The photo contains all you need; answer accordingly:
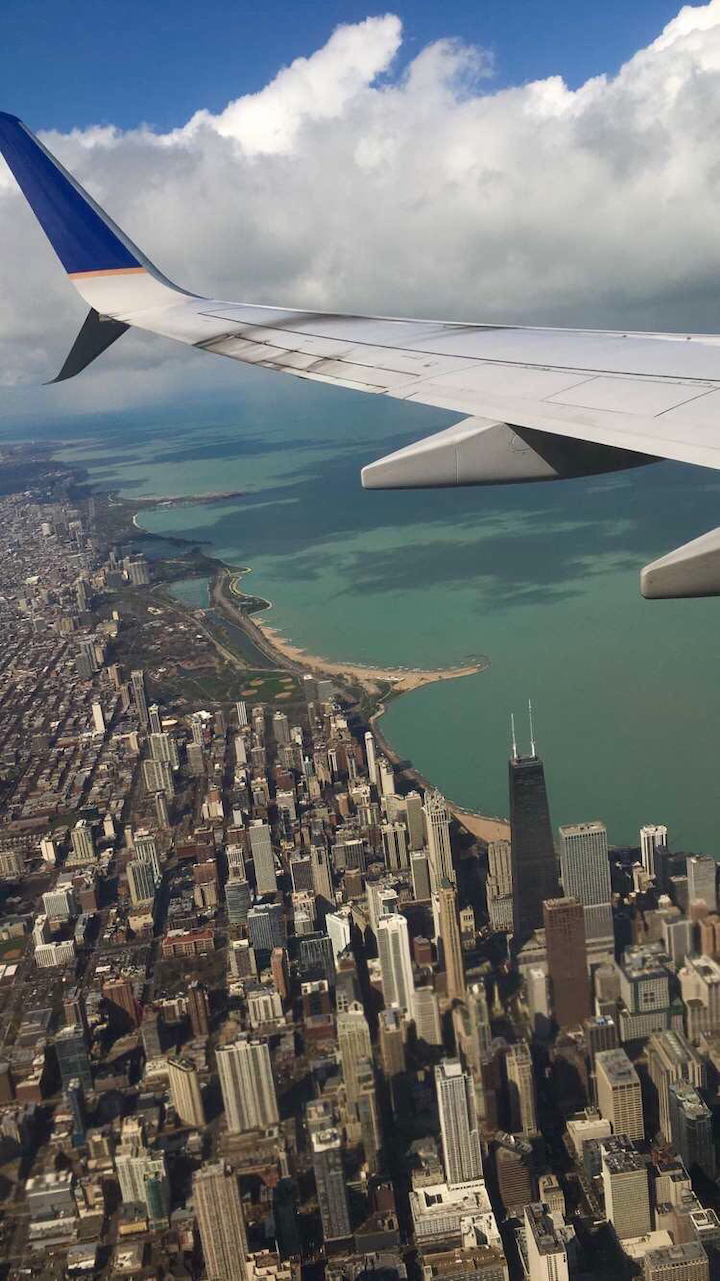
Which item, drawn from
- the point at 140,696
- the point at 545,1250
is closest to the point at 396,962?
the point at 545,1250

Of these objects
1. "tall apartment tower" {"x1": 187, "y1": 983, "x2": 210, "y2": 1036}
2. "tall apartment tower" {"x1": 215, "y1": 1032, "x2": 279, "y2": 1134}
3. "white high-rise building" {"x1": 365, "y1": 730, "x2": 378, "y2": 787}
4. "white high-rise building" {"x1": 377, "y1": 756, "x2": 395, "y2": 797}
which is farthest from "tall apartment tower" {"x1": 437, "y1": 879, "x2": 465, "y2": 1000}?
"white high-rise building" {"x1": 365, "y1": 730, "x2": 378, "y2": 787}

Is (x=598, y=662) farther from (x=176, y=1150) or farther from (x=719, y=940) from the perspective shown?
(x=176, y=1150)

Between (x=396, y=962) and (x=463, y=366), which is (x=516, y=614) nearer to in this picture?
(x=396, y=962)

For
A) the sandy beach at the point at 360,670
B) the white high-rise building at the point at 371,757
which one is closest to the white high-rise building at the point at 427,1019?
the white high-rise building at the point at 371,757

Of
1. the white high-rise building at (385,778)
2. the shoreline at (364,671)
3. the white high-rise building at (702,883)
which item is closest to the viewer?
the white high-rise building at (702,883)

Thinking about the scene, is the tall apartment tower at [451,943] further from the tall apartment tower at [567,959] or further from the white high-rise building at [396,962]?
the tall apartment tower at [567,959]

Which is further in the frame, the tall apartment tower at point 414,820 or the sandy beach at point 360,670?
the sandy beach at point 360,670
